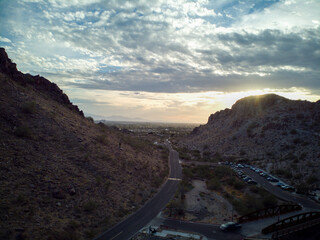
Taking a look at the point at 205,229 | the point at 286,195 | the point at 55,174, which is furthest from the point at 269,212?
the point at 55,174

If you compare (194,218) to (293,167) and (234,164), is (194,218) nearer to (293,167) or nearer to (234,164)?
(293,167)

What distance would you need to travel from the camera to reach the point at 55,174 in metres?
25.5

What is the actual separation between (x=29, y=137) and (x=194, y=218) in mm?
25008

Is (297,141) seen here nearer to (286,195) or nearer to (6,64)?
(286,195)

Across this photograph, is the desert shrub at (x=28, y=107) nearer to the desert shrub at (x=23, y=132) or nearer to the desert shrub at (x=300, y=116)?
the desert shrub at (x=23, y=132)

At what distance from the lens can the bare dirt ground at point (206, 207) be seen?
26.3m

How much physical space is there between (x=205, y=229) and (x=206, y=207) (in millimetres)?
7938

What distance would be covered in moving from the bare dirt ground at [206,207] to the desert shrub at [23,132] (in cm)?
2436

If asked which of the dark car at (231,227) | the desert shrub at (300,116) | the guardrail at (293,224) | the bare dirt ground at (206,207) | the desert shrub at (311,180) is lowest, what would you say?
the bare dirt ground at (206,207)

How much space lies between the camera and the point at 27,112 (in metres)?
33.0

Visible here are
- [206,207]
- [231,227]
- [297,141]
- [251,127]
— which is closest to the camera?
[231,227]

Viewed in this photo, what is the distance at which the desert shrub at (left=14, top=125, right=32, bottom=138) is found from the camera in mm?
27619

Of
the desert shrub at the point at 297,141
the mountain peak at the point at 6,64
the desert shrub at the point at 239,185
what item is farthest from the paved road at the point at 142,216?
the desert shrub at the point at 297,141

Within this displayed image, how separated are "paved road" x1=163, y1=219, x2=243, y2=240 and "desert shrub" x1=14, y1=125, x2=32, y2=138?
71.8 feet
